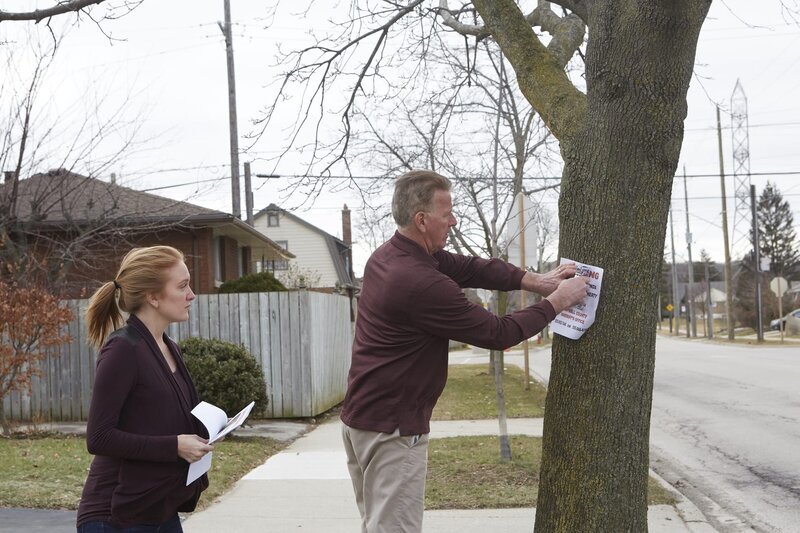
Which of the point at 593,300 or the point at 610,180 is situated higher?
the point at 610,180

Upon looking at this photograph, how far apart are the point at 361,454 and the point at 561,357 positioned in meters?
1.08

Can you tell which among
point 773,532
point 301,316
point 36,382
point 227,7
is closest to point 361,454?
point 773,532

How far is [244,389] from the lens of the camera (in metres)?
12.3

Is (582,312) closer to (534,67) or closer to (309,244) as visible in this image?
(534,67)

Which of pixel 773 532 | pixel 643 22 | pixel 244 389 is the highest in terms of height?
pixel 643 22

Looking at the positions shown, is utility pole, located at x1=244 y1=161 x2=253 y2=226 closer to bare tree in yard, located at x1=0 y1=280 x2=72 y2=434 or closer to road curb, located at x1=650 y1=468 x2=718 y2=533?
bare tree in yard, located at x1=0 y1=280 x2=72 y2=434

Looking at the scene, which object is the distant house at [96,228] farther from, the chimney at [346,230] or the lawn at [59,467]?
the chimney at [346,230]

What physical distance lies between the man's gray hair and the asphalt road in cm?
453

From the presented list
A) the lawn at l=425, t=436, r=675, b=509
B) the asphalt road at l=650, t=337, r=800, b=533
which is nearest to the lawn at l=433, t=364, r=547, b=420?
the asphalt road at l=650, t=337, r=800, b=533

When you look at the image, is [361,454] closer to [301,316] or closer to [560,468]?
[560,468]

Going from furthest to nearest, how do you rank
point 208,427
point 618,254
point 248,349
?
1. point 248,349
2. point 618,254
3. point 208,427

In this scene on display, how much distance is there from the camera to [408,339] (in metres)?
4.18

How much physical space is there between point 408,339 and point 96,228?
47.0ft

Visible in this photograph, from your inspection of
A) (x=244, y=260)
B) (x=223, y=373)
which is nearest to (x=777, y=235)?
(x=244, y=260)
